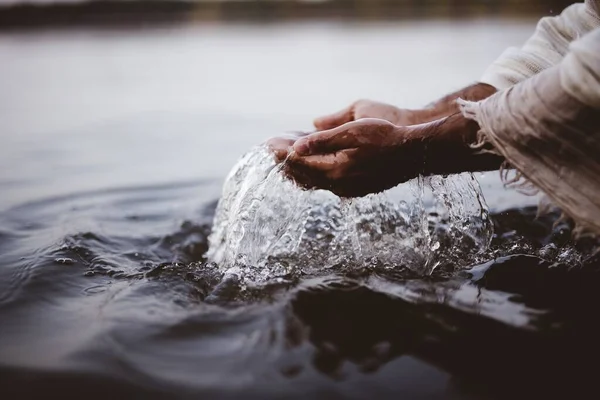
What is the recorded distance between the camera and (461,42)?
39.9ft

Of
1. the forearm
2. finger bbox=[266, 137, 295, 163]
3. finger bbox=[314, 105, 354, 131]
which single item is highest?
the forearm

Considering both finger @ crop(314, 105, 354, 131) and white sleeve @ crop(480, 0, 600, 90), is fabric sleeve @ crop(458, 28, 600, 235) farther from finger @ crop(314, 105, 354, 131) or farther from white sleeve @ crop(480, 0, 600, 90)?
finger @ crop(314, 105, 354, 131)

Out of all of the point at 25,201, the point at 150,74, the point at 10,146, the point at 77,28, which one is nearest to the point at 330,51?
the point at 150,74

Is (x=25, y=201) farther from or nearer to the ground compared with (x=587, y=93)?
nearer to the ground

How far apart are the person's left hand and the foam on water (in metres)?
0.14

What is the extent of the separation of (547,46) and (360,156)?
0.95 metres

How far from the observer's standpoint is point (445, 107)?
7.79ft

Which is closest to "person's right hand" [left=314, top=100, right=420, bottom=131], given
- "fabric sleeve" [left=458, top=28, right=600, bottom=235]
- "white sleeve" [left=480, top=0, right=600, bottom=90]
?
"white sleeve" [left=480, top=0, right=600, bottom=90]

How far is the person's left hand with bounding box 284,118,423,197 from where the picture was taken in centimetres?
171

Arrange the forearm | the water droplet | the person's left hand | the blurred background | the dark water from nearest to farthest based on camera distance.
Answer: the dark water, the person's left hand, the water droplet, the forearm, the blurred background

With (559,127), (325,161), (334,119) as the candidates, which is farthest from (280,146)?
(559,127)

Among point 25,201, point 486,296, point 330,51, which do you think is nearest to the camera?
point 486,296

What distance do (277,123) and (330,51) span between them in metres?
7.15

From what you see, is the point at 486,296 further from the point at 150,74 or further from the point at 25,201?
the point at 150,74
